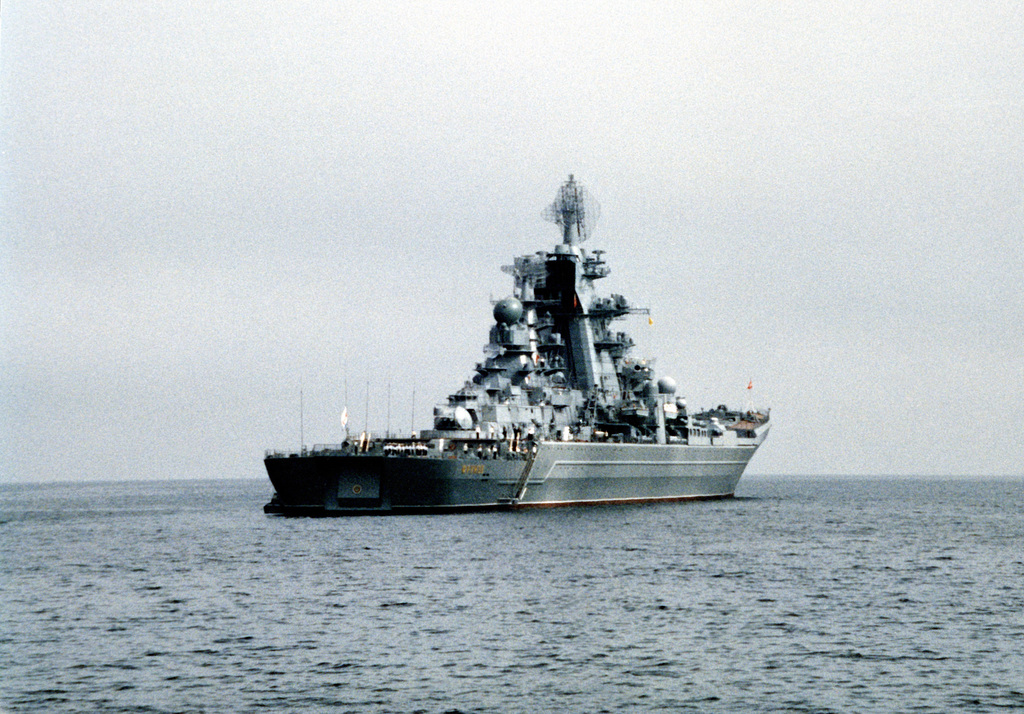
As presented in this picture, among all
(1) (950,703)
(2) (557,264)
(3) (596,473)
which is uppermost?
(2) (557,264)

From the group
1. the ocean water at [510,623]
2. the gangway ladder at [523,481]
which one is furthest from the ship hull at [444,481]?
the ocean water at [510,623]

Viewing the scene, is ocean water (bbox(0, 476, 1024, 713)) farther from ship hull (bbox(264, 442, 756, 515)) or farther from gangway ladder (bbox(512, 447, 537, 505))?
gangway ladder (bbox(512, 447, 537, 505))

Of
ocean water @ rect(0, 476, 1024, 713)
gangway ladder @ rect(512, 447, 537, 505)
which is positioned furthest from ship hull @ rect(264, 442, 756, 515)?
ocean water @ rect(0, 476, 1024, 713)

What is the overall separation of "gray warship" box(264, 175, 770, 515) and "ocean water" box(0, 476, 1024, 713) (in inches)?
195

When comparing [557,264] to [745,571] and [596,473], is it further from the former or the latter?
[745,571]

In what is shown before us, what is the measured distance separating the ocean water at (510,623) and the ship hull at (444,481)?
4368mm

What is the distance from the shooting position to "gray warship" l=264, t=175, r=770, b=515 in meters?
71.9

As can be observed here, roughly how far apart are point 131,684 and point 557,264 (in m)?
72.3

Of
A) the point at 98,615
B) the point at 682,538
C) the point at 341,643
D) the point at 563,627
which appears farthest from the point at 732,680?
the point at 682,538

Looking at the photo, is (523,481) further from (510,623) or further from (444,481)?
(510,623)

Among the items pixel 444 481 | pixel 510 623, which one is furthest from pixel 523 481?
pixel 510 623

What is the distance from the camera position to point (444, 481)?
7150 cm

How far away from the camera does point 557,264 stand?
9806 cm

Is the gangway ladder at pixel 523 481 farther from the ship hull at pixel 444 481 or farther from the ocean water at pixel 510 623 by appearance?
the ocean water at pixel 510 623
